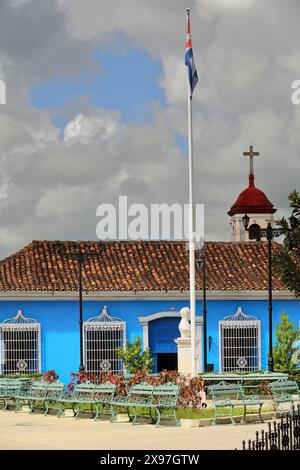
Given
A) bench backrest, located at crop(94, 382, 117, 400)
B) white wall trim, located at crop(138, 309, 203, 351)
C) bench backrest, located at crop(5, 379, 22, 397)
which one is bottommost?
bench backrest, located at crop(5, 379, 22, 397)

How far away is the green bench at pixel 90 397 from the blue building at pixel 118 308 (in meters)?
15.0

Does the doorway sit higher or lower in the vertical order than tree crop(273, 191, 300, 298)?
lower

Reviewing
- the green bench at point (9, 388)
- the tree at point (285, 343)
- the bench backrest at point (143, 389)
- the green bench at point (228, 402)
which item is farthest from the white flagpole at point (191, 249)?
the tree at point (285, 343)

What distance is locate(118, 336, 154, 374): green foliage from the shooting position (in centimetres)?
3734

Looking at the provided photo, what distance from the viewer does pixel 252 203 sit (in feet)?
165

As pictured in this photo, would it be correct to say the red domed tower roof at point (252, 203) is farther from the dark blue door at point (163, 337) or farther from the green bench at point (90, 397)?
the green bench at point (90, 397)

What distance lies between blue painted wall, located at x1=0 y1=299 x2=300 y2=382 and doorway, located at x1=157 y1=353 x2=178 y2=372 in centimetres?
24

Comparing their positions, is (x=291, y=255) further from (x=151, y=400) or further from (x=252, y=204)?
(x=252, y=204)

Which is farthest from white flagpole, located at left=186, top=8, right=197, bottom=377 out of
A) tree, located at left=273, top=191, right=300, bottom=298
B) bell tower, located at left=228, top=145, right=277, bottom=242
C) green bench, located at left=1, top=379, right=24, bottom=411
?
bell tower, located at left=228, top=145, right=277, bottom=242

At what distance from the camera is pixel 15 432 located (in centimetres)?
1844

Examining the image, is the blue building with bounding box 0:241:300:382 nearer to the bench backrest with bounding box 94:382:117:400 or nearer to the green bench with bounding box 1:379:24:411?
the green bench with bounding box 1:379:24:411
